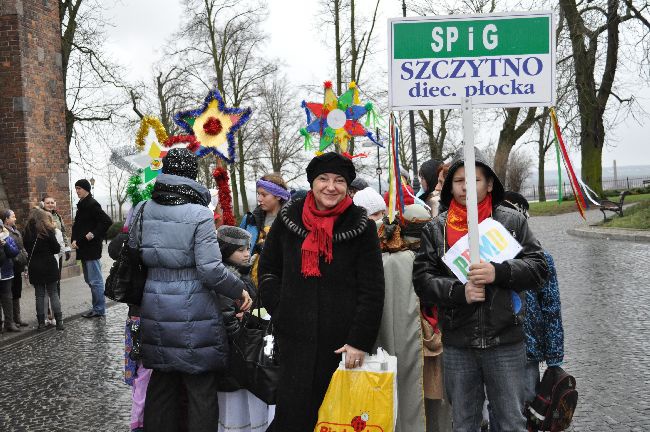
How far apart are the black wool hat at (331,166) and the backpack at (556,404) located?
4.57 ft

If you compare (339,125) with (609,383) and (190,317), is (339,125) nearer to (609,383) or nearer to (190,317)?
(609,383)

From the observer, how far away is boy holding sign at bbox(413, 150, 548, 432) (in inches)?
124

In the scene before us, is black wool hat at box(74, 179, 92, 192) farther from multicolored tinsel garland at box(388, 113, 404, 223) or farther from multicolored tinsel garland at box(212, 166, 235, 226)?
multicolored tinsel garland at box(388, 113, 404, 223)

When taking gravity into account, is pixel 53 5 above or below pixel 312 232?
above

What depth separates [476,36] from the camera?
3330mm

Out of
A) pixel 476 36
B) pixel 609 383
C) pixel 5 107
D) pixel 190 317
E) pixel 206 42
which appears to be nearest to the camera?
pixel 476 36

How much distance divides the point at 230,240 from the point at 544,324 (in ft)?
6.51

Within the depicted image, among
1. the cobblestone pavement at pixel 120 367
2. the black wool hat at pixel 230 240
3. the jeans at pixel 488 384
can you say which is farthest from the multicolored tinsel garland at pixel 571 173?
the black wool hat at pixel 230 240

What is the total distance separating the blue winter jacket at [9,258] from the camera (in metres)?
8.27

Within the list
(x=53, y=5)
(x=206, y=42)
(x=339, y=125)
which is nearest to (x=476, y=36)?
(x=339, y=125)

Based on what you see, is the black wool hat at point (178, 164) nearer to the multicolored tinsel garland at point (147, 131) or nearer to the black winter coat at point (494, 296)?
the multicolored tinsel garland at point (147, 131)

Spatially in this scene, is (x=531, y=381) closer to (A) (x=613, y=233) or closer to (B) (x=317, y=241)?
(B) (x=317, y=241)

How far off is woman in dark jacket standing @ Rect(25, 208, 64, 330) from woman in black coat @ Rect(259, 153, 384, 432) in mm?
6096

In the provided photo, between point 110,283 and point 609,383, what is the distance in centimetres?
383
